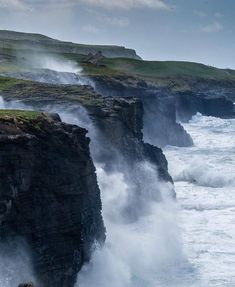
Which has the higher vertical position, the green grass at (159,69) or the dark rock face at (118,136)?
the green grass at (159,69)

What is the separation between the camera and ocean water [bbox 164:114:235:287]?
30.6 metres

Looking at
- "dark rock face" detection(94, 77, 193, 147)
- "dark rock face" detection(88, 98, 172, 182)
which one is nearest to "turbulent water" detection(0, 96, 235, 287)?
"dark rock face" detection(88, 98, 172, 182)

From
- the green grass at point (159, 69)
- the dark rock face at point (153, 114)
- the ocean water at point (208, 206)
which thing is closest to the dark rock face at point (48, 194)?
the ocean water at point (208, 206)

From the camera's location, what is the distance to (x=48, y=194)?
914 inches

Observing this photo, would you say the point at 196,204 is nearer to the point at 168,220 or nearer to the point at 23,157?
the point at 168,220

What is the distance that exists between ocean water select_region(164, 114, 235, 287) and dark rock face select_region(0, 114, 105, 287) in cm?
763

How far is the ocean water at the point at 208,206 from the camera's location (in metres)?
30.6

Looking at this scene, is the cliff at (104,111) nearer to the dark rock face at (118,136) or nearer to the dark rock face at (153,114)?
the dark rock face at (118,136)

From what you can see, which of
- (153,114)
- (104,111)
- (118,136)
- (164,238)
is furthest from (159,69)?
(164,238)

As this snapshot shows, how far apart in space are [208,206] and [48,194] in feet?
76.7

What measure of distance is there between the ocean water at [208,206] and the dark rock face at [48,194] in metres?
7.63

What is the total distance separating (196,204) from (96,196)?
18944mm

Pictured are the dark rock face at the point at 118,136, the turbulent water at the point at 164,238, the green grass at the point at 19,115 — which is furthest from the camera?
the dark rock face at the point at 118,136

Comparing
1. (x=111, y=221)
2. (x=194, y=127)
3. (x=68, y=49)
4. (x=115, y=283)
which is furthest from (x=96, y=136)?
(x=68, y=49)
